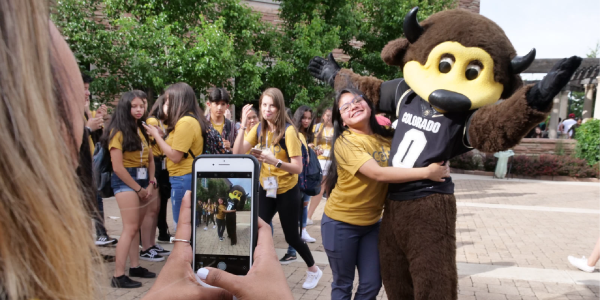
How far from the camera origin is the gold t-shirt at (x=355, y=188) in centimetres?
280

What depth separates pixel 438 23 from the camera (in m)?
2.91

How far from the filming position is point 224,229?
5.45 feet

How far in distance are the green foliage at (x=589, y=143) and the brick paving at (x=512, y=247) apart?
15.4 ft

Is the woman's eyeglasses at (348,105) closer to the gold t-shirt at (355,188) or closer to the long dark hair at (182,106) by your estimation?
the gold t-shirt at (355,188)

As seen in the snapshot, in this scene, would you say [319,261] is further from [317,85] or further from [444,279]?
[317,85]

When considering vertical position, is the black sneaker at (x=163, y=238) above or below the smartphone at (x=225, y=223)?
below

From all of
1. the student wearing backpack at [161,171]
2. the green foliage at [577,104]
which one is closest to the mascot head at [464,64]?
the student wearing backpack at [161,171]

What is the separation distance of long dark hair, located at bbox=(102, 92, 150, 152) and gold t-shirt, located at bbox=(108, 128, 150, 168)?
0.13 feet

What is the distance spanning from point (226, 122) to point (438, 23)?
12.0 feet

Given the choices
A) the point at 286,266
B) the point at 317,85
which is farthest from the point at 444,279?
the point at 317,85

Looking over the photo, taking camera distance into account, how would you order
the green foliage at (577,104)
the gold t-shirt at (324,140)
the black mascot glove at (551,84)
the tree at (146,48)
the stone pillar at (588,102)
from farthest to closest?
the green foliage at (577,104) → the stone pillar at (588,102) → the tree at (146,48) → the gold t-shirt at (324,140) → the black mascot glove at (551,84)

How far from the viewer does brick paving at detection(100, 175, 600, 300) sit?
4230 millimetres

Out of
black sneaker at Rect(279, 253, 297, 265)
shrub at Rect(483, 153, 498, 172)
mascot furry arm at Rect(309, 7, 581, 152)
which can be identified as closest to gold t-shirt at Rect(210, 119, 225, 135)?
black sneaker at Rect(279, 253, 297, 265)

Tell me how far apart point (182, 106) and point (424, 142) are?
2493 millimetres
